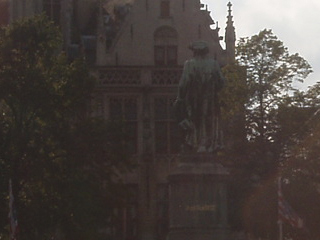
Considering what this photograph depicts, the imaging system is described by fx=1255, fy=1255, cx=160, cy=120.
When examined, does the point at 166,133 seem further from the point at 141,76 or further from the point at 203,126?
the point at 203,126

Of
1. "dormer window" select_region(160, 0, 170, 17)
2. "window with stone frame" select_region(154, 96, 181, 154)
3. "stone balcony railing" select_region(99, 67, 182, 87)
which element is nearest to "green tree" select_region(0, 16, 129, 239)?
"window with stone frame" select_region(154, 96, 181, 154)

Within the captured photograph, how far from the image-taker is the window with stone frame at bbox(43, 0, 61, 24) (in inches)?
2525

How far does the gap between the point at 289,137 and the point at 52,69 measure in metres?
9.56

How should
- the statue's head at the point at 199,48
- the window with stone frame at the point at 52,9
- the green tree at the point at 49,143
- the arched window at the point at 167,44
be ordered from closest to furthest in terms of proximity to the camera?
the statue's head at the point at 199,48, the green tree at the point at 49,143, the arched window at the point at 167,44, the window with stone frame at the point at 52,9

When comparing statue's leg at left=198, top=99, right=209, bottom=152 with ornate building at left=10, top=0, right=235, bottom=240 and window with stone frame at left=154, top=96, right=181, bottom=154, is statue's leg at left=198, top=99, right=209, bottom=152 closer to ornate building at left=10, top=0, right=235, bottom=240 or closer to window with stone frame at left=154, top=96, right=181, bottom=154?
ornate building at left=10, top=0, right=235, bottom=240

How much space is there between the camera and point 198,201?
1234 inches

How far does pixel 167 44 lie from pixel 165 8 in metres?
1.75

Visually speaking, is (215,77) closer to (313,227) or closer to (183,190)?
(183,190)

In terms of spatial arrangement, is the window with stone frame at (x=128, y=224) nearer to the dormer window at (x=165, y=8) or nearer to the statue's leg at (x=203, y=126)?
the dormer window at (x=165, y=8)

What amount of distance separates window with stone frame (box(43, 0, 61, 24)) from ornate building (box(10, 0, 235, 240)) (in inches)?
49.9

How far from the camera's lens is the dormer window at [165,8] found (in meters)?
60.8

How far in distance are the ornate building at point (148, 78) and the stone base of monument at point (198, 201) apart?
25.9 metres

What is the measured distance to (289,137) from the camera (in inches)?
1898

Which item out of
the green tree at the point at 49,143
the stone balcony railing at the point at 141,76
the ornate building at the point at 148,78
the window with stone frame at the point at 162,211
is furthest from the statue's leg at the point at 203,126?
the stone balcony railing at the point at 141,76
